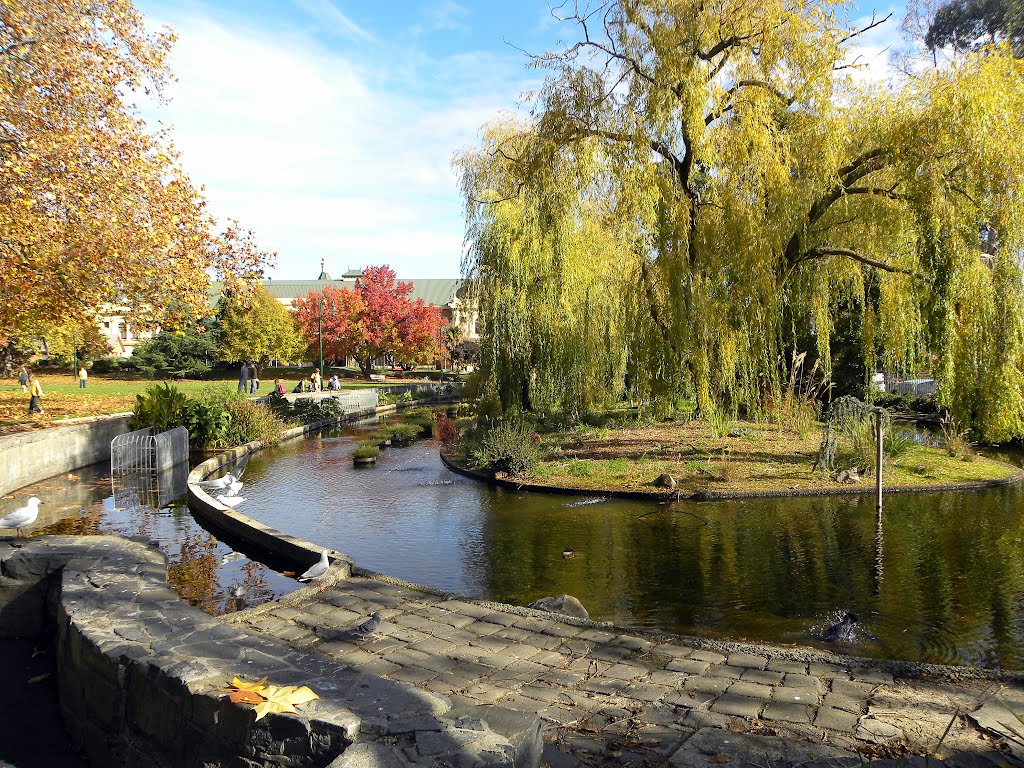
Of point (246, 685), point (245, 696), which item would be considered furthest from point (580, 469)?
point (245, 696)

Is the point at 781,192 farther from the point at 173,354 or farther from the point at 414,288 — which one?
the point at 414,288

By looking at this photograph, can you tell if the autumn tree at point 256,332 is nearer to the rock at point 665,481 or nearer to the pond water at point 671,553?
the pond water at point 671,553

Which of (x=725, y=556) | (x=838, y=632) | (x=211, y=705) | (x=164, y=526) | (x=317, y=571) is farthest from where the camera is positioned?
(x=164, y=526)

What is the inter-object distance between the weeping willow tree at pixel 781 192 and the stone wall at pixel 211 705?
10.6m

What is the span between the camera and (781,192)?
1331 cm

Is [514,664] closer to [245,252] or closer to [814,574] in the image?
[814,574]

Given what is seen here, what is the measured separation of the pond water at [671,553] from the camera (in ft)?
23.9

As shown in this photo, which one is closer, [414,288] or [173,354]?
[173,354]

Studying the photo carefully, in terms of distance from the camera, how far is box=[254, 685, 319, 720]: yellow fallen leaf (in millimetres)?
3549

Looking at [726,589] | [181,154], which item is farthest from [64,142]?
[726,589]

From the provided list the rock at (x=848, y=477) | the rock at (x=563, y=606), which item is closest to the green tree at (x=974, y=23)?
the rock at (x=848, y=477)

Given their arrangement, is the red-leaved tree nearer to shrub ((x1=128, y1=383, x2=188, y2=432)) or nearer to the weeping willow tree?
shrub ((x1=128, y1=383, x2=188, y2=432))

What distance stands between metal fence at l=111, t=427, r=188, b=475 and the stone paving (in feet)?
40.8

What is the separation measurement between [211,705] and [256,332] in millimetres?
57145
